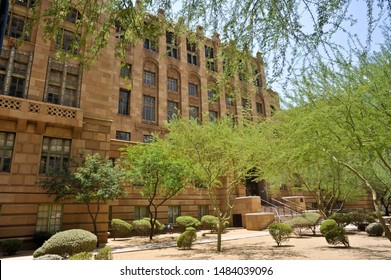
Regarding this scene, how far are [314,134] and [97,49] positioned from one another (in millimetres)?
8360

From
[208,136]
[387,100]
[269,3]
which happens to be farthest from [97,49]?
[208,136]

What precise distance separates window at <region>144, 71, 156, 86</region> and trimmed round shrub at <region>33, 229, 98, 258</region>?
21.8m

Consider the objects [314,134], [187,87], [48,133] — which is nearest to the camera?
[314,134]

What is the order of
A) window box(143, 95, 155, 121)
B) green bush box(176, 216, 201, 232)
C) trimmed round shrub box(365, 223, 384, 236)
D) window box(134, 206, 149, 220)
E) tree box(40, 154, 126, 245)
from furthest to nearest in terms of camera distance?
window box(143, 95, 155, 121), green bush box(176, 216, 201, 232), window box(134, 206, 149, 220), trimmed round shrub box(365, 223, 384, 236), tree box(40, 154, 126, 245)

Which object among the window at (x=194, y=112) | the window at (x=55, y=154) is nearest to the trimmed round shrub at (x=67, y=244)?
the window at (x=55, y=154)

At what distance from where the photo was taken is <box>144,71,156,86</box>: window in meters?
32.2

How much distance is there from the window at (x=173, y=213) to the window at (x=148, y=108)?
10.4 m

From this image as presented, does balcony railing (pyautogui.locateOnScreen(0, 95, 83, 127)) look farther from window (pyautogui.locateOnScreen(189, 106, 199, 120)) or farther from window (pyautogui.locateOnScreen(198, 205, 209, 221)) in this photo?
window (pyautogui.locateOnScreen(189, 106, 199, 120))

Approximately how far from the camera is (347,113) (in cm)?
956

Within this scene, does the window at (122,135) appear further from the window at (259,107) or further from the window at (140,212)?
the window at (259,107)

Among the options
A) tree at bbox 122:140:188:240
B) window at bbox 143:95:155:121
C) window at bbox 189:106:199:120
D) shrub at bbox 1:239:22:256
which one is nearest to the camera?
shrub at bbox 1:239:22:256

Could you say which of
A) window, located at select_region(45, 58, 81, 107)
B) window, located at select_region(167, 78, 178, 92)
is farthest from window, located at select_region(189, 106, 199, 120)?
window, located at select_region(45, 58, 81, 107)

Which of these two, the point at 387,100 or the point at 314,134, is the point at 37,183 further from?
the point at 387,100

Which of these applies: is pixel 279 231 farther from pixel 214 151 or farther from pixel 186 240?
pixel 214 151
